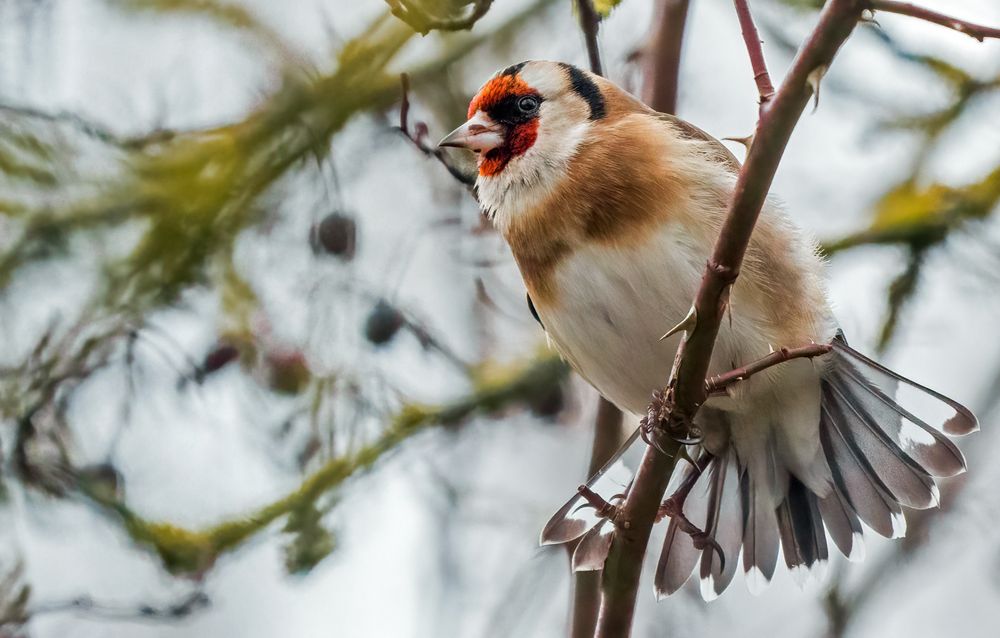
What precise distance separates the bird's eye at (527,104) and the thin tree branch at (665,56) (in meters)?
0.34

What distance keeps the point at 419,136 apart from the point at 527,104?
41cm

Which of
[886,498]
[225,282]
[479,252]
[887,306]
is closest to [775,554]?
[886,498]

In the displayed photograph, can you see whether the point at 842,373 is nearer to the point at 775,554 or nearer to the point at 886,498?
the point at 886,498

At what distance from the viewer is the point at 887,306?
396cm

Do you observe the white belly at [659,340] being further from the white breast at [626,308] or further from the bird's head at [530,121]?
the bird's head at [530,121]

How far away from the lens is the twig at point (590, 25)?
2898mm

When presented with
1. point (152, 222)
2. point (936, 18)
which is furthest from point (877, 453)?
point (152, 222)

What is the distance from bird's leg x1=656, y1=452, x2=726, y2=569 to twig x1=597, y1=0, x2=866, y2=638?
1.15 feet

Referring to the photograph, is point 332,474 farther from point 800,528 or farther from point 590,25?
point 590,25

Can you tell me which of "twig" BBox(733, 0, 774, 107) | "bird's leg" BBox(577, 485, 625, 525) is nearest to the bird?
"bird's leg" BBox(577, 485, 625, 525)

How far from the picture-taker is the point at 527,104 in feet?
11.5

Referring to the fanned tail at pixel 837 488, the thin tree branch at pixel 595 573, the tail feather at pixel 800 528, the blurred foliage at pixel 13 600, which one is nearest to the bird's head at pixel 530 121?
the thin tree branch at pixel 595 573

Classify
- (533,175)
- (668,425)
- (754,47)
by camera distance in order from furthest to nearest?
(533,175), (668,425), (754,47)

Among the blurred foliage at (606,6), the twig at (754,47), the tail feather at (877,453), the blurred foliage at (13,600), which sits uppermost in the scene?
the twig at (754,47)
